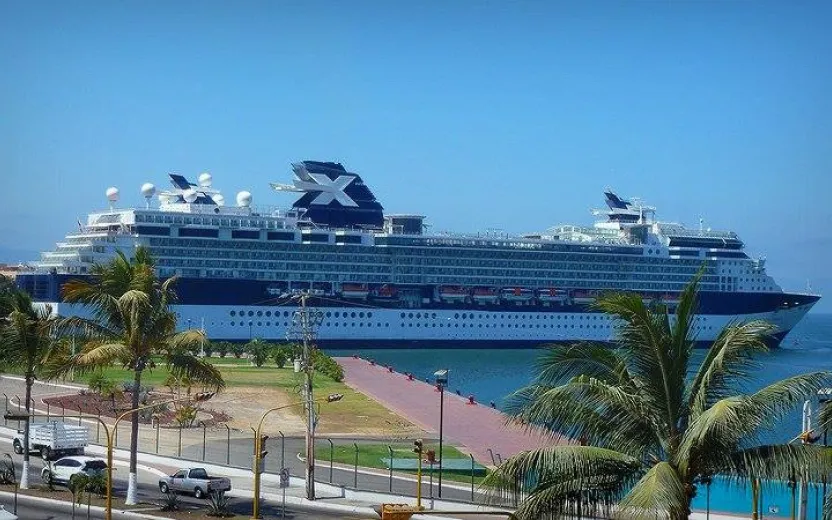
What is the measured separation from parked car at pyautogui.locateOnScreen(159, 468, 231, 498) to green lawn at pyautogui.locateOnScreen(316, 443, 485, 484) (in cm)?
707

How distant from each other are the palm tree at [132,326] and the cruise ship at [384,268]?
6525 cm

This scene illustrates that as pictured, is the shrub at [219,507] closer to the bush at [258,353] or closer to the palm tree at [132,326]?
the palm tree at [132,326]

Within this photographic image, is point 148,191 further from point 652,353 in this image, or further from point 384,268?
point 652,353

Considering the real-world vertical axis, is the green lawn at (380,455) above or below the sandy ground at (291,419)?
above

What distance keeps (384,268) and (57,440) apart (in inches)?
2803

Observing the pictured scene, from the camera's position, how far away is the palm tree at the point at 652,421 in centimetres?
1191

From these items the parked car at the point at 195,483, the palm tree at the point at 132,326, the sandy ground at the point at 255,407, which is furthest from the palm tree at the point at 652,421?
the sandy ground at the point at 255,407

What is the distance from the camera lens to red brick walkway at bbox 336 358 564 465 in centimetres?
4159

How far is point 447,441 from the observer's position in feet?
141

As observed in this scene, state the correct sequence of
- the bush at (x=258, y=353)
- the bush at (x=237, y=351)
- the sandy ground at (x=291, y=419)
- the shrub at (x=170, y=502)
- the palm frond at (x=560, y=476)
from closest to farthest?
the palm frond at (x=560, y=476), the shrub at (x=170, y=502), the sandy ground at (x=291, y=419), the bush at (x=258, y=353), the bush at (x=237, y=351)

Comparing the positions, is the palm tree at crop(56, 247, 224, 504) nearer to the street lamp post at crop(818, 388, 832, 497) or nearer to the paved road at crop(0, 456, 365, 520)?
the paved road at crop(0, 456, 365, 520)

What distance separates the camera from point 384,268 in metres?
103

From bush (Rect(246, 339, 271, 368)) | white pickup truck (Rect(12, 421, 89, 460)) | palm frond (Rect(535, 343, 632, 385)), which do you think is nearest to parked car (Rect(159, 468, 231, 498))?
white pickup truck (Rect(12, 421, 89, 460))

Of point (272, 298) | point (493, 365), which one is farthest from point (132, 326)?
point (272, 298)
